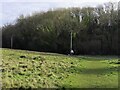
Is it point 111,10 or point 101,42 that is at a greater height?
point 111,10

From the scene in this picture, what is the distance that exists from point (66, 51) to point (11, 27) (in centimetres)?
1489

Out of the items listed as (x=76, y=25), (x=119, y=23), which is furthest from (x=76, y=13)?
(x=119, y=23)

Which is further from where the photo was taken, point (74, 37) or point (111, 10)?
point (111, 10)

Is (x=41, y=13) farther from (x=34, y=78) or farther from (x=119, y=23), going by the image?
(x=34, y=78)

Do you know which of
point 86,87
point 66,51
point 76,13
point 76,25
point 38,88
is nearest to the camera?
point 38,88

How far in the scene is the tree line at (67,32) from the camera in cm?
6769

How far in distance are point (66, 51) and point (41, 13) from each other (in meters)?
17.8

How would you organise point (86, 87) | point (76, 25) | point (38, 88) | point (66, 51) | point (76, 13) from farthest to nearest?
point (76, 13), point (76, 25), point (66, 51), point (86, 87), point (38, 88)

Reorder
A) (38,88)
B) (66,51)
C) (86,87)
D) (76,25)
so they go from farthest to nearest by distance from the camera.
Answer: (76,25)
(66,51)
(86,87)
(38,88)

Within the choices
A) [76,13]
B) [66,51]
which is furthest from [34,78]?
[76,13]

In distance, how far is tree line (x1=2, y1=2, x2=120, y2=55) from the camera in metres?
67.7

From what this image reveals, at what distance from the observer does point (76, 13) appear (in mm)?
78812

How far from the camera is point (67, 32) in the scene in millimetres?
70875

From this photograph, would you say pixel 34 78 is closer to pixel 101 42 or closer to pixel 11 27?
pixel 101 42
